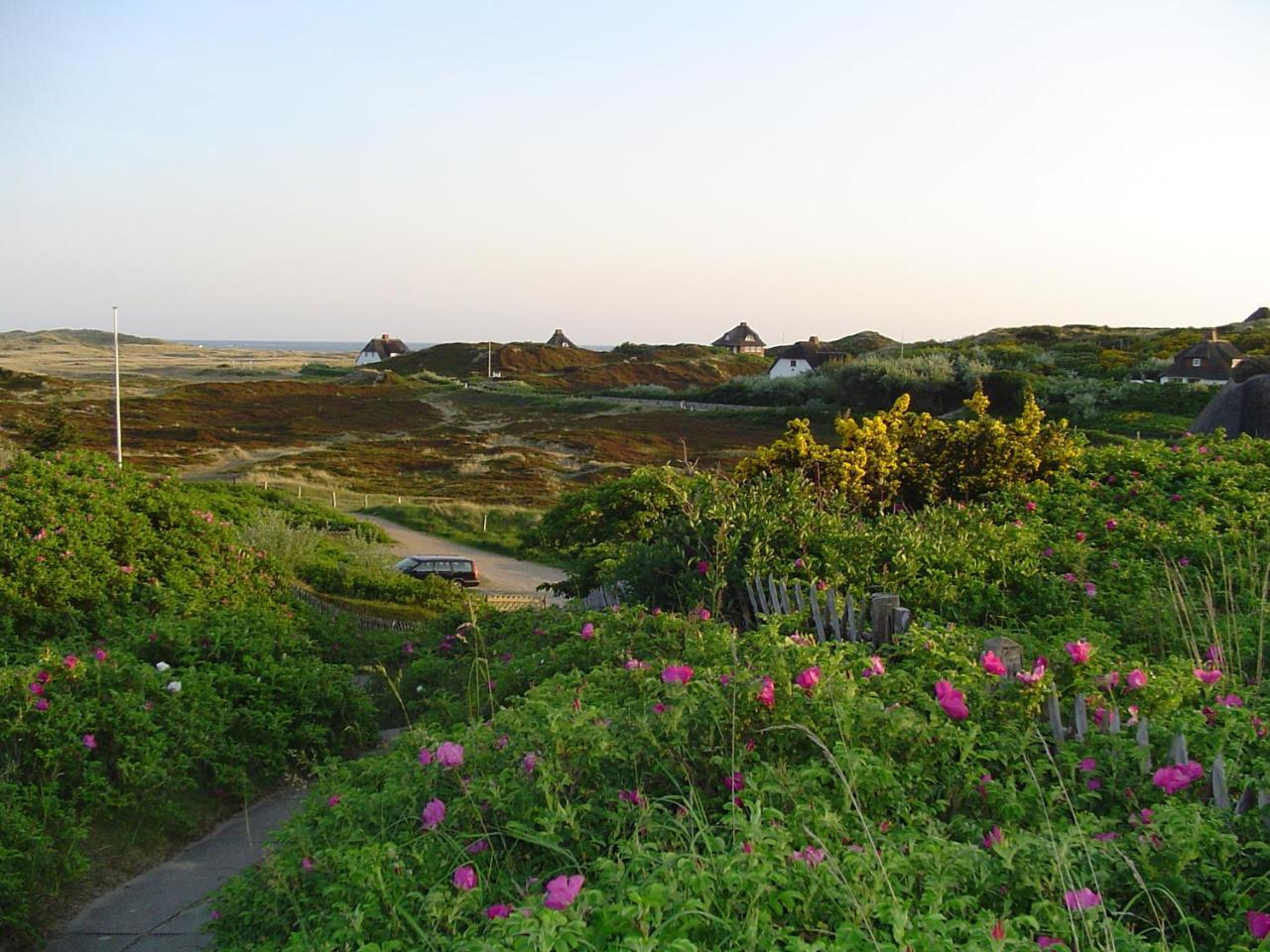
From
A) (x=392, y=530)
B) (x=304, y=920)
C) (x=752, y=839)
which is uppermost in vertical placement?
(x=752, y=839)

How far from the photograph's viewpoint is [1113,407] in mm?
36250

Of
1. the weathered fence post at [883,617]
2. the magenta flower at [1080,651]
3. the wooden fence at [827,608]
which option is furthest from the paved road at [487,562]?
the magenta flower at [1080,651]

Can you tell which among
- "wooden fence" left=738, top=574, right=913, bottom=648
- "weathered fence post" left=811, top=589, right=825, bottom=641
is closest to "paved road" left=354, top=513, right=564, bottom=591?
"wooden fence" left=738, top=574, right=913, bottom=648

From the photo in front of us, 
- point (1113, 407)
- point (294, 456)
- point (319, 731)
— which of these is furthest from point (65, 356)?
point (319, 731)

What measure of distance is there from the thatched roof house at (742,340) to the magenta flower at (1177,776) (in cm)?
11167

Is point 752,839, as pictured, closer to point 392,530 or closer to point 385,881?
point 385,881

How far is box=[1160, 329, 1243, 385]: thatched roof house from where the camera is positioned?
138 ft

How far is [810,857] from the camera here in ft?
8.18

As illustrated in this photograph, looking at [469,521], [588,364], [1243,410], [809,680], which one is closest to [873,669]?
[809,680]

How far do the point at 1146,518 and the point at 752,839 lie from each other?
22.3 ft

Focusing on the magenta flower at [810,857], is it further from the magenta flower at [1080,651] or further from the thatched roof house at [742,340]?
the thatched roof house at [742,340]

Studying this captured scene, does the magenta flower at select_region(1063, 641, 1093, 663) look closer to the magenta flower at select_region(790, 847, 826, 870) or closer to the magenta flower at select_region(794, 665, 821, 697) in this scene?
the magenta flower at select_region(794, 665, 821, 697)

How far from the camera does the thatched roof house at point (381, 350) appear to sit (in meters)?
118

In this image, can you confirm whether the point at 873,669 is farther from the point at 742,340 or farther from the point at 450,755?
the point at 742,340
